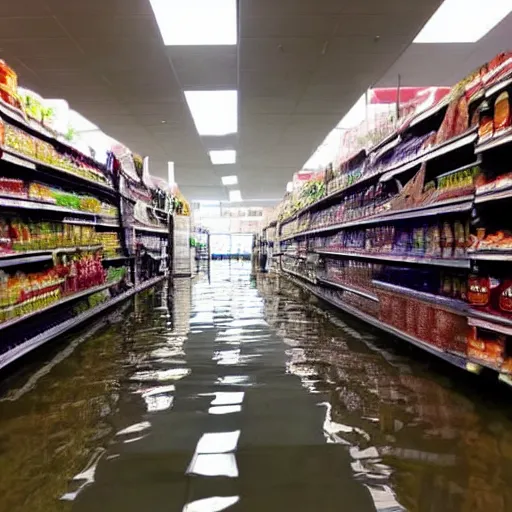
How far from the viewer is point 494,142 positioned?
7.82 ft

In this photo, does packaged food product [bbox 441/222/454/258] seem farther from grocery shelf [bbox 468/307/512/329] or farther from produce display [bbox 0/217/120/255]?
produce display [bbox 0/217/120/255]

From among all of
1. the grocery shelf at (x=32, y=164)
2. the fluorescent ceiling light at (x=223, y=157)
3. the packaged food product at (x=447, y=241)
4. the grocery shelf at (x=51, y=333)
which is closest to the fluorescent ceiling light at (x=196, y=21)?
the grocery shelf at (x=32, y=164)

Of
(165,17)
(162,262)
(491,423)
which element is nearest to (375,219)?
(491,423)

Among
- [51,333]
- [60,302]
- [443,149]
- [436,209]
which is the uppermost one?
[443,149]

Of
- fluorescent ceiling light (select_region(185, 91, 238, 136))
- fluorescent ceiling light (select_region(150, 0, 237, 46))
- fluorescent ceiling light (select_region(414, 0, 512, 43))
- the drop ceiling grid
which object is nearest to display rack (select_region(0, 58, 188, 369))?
the drop ceiling grid

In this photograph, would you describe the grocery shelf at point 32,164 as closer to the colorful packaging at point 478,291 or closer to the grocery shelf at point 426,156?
the grocery shelf at point 426,156

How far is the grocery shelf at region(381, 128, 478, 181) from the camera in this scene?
2.70m

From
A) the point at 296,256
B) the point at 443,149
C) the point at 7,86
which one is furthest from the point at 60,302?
the point at 296,256

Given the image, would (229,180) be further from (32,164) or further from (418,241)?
(418,241)

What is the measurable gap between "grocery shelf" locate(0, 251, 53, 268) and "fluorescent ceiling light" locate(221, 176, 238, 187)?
14.7 meters

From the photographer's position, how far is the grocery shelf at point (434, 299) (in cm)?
278

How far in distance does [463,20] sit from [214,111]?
5.10 metres

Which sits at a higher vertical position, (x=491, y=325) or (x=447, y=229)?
(x=447, y=229)

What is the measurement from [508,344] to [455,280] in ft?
2.63
